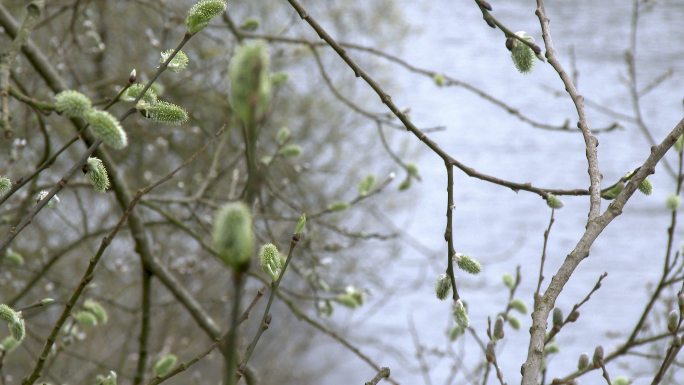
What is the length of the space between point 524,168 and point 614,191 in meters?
6.09

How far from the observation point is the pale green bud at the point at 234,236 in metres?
0.48

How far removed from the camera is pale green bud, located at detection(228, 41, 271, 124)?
46cm

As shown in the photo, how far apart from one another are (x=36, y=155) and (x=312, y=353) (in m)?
2.57

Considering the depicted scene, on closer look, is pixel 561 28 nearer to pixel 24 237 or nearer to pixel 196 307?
pixel 24 237

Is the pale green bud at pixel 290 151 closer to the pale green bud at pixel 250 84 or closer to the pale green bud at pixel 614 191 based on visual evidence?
the pale green bud at pixel 614 191

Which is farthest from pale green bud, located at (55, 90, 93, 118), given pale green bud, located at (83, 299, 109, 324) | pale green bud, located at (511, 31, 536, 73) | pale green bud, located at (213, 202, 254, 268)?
pale green bud, located at (83, 299, 109, 324)

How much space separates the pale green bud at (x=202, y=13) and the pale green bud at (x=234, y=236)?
0.43 metres

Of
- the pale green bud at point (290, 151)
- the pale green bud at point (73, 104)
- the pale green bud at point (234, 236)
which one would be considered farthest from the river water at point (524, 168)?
the pale green bud at point (234, 236)

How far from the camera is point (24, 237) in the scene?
3.76m

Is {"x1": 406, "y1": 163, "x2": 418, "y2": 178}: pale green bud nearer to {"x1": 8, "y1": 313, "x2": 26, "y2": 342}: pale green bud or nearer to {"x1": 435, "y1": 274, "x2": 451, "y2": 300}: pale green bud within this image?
{"x1": 435, "y1": 274, "x2": 451, "y2": 300}: pale green bud

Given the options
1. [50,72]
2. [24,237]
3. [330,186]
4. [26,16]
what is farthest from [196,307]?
[330,186]

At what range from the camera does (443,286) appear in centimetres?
98

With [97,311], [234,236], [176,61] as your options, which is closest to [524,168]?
[97,311]

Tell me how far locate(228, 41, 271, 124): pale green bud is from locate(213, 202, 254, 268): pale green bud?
0.05 meters
